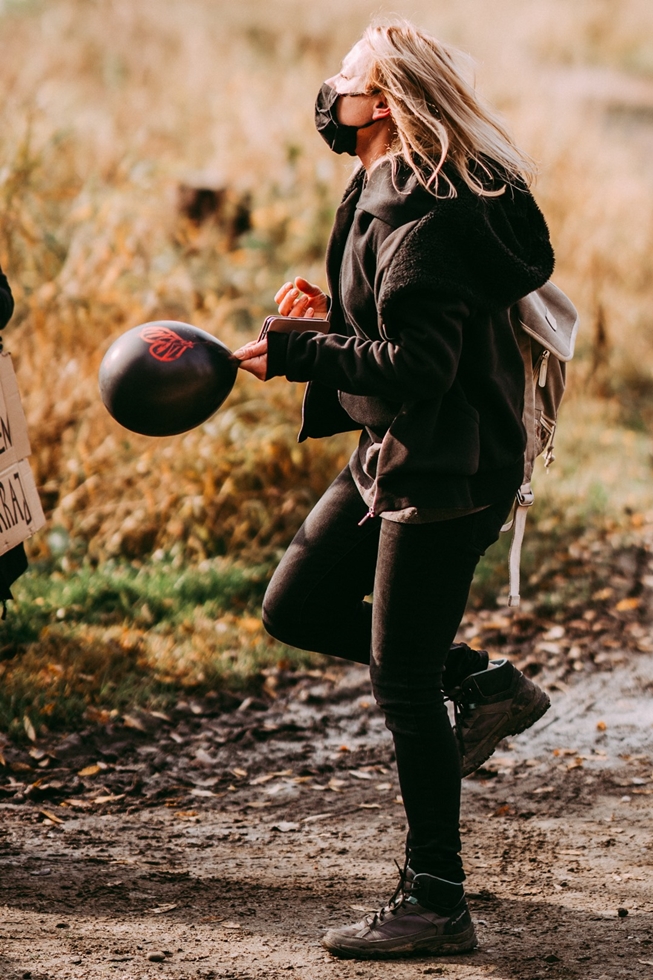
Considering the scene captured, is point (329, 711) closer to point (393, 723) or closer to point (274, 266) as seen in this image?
point (393, 723)

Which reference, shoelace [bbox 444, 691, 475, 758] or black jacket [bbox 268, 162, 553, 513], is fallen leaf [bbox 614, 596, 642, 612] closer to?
shoelace [bbox 444, 691, 475, 758]

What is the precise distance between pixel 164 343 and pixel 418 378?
64 cm

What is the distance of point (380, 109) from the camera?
2912mm

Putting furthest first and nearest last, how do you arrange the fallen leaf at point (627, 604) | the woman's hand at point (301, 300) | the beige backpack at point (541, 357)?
the fallen leaf at point (627, 604) → the woman's hand at point (301, 300) → the beige backpack at point (541, 357)

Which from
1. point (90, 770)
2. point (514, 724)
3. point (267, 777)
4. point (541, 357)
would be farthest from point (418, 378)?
point (90, 770)

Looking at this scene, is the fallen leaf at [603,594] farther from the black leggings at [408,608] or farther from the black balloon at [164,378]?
the black balloon at [164,378]

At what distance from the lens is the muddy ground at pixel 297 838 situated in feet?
10.1

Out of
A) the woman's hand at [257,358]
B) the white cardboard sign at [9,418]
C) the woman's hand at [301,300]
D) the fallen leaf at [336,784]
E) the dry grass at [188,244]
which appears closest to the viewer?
the woman's hand at [257,358]

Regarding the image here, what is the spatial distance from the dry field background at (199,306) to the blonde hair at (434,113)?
0.46 meters

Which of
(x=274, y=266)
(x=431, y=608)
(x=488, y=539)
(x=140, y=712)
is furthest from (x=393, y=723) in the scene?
(x=274, y=266)

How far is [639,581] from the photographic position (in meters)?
6.68

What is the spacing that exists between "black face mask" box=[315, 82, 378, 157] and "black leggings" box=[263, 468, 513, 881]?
854 mm

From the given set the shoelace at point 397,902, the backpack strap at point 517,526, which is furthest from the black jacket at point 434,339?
the shoelace at point 397,902

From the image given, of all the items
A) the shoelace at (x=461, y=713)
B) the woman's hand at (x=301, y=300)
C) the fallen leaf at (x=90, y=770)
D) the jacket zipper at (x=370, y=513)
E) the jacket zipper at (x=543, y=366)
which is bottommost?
the fallen leaf at (x=90, y=770)
